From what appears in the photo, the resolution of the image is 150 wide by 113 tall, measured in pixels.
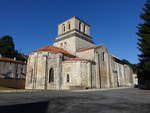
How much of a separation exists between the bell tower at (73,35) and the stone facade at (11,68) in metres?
14.7

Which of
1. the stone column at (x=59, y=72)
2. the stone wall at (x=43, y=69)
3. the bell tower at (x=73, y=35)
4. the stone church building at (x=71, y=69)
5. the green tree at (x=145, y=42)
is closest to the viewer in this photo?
the green tree at (x=145, y=42)

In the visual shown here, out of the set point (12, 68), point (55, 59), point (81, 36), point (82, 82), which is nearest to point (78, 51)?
point (81, 36)

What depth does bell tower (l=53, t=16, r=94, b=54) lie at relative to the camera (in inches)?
1261

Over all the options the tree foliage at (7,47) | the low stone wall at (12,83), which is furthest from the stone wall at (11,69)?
the tree foliage at (7,47)

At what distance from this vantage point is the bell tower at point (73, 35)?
→ 3203 centimetres

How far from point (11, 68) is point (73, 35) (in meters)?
21.6

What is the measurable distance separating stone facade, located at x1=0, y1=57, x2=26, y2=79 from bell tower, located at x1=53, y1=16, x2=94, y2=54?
1471 cm

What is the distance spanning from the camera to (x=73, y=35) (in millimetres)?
32062

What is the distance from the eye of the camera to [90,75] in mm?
24656

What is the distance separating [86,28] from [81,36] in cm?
446

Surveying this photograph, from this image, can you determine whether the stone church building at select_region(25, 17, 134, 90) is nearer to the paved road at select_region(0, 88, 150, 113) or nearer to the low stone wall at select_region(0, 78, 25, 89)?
the low stone wall at select_region(0, 78, 25, 89)

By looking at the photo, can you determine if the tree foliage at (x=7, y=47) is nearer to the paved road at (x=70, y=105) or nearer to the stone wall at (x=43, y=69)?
the stone wall at (x=43, y=69)

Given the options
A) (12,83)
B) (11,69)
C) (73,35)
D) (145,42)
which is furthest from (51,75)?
(11,69)

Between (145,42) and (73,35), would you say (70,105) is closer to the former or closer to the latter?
(145,42)
